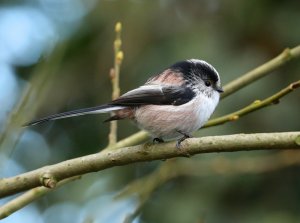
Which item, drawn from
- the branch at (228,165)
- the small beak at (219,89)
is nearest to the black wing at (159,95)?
the small beak at (219,89)

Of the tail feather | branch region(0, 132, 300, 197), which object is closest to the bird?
the tail feather

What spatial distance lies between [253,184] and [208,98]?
1.00m

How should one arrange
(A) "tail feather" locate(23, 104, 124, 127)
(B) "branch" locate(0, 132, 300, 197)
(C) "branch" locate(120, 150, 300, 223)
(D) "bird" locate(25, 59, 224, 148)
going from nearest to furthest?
(B) "branch" locate(0, 132, 300, 197) → (A) "tail feather" locate(23, 104, 124, 127) → (D) "bird" locate(25, 59, 224, 148) → (C) "branch" locate(120, 150, 300, 223)

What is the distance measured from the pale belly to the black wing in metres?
0.03

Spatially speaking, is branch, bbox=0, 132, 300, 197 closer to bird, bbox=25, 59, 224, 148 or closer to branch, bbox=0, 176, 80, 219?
branch, bbox=0, 176, 80, 219

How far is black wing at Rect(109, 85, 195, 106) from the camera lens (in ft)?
8.54

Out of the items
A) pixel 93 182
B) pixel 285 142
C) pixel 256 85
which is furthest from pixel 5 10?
pixel 285 142

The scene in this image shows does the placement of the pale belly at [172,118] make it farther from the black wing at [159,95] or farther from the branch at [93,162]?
the branch at [93,162]

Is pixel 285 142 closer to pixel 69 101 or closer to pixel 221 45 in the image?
pixel 221 45

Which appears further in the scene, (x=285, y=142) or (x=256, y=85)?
(x=256, y=85)

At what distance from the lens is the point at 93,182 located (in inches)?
140

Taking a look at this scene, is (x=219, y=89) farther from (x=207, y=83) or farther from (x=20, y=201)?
(x=20, y=201)

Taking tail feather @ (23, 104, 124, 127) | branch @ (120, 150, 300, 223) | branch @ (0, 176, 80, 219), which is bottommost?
branch @ (120, 150, 300, 223)

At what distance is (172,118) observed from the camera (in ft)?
8.59
